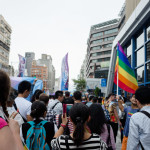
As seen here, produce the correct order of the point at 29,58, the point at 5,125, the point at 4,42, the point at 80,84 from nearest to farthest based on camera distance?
the point at 5,125
the point at 4,42
the point at 80,84
the point at 29,58

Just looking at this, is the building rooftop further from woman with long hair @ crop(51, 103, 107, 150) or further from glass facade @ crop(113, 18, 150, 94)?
woman with long hair @ crop(51, 103, 107, 150)

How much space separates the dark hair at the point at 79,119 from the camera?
1.90 metres

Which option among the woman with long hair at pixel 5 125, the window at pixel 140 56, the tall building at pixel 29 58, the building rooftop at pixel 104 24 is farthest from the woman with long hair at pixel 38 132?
the tall building at pixel 29 58

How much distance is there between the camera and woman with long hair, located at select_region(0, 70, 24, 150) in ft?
3.38

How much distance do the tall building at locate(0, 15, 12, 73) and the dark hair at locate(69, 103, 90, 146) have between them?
52381mm

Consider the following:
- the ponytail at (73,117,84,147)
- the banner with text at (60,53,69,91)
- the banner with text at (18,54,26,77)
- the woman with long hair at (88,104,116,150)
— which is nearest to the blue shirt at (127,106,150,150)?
the woman with long hair at (88,104,116,150)

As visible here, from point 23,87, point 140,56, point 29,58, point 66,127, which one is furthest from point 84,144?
point 29,58

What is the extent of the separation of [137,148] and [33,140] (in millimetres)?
1555

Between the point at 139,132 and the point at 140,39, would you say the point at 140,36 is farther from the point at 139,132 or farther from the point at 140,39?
the point at 139,132

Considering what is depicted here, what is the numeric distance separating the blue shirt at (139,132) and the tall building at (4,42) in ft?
171

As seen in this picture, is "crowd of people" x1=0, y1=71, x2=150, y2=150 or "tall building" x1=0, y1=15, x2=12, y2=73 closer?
"crowd of people" x1=0, y1=71, x2=150, y2=150

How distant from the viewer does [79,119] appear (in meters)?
2.01

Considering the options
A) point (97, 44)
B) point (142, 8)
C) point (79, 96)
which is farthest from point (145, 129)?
point (97, 44)

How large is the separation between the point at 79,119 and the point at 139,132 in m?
1.11
